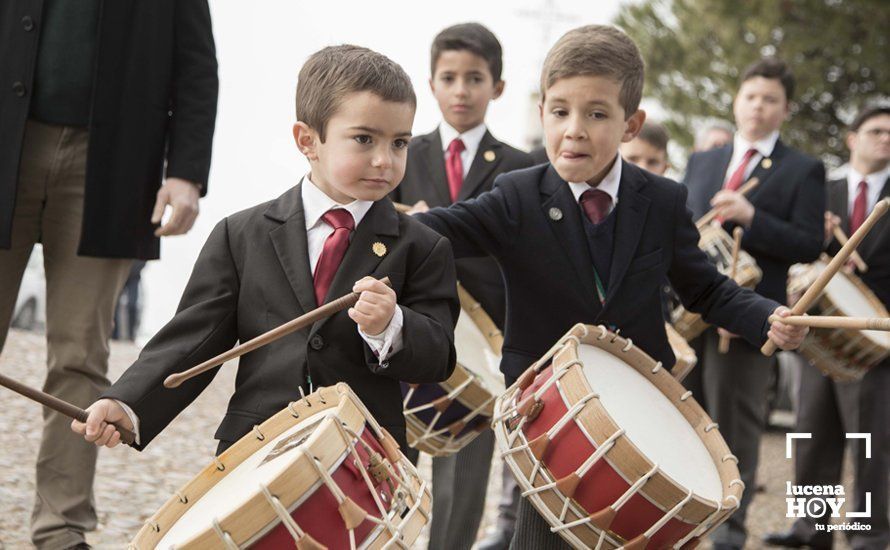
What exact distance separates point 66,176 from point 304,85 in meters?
1.28

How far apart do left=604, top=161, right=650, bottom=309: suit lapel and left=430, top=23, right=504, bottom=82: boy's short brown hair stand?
1.43 m

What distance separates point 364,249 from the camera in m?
3.11

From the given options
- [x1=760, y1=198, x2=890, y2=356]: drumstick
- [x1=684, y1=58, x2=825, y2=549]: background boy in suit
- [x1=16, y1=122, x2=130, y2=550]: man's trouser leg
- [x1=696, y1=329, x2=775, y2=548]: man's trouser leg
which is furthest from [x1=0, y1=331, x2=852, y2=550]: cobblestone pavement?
[x1=760, y1=198, x2=890, y2=356]: drumstick

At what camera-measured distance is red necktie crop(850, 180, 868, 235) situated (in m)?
6.63

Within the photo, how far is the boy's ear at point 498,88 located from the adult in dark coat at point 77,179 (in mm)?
1478

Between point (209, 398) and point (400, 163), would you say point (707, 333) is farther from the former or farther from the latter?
point (209, 398)

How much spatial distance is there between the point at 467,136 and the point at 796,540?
303 cm

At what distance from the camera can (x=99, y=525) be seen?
4.94 m

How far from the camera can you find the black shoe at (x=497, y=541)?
5474 mm

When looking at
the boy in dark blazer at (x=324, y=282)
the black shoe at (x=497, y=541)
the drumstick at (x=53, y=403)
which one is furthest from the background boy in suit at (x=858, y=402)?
the drumstick at (x=53, y=403)

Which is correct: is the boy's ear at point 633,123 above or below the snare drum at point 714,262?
above


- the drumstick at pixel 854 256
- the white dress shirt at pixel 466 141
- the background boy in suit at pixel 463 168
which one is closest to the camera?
the background boy in suit at pixel 463 168

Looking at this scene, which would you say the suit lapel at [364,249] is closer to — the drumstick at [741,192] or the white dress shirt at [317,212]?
the white dress shirt at [317,212]

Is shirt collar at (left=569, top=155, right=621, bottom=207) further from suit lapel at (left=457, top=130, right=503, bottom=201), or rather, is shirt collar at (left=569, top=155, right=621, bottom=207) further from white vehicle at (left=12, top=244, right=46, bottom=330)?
white vehicle at (left=12, top=244, right=46, bottom=330)
